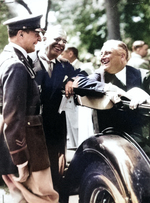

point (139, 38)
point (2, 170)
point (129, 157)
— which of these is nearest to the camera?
point (129, 157)

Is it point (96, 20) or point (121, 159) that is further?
point (96, 20)

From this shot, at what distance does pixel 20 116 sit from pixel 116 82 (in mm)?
1073

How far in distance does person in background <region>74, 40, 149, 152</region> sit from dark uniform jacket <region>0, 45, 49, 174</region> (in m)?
0.55

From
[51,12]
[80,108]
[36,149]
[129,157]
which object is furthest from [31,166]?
[51,12]

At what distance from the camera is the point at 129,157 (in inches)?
118

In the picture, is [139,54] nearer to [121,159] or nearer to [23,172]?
[121,159]

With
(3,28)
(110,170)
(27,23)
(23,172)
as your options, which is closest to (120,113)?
(110,170)

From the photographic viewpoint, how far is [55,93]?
355cm

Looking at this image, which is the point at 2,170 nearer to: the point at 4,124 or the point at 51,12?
the point at 4,124

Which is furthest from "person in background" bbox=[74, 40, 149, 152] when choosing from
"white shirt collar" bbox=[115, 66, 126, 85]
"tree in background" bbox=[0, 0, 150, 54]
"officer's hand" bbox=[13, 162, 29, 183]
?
"officer's hand" bbox=[13, 162, 29, 183]

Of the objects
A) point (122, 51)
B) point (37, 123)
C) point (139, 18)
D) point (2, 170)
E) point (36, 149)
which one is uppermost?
point (139, 18)

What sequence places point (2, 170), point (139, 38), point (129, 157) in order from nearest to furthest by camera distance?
point (129, 157), point (139, 38), point (2, 170)

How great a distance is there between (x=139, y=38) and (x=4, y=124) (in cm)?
170

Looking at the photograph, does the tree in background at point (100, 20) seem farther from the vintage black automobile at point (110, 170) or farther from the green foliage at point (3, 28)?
the vintage black automobile at point (110, 170)
